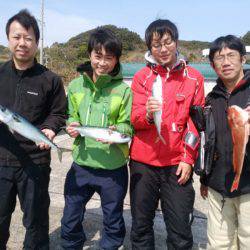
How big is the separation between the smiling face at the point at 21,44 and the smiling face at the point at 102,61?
661 millimetres

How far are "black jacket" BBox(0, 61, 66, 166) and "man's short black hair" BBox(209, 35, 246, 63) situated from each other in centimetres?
178

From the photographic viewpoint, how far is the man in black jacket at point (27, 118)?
12.8ft

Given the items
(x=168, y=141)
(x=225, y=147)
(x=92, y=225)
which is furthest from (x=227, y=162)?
(x=92, y=225)

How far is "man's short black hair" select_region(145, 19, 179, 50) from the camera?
3932mm

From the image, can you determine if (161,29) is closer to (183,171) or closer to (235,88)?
(235,88)

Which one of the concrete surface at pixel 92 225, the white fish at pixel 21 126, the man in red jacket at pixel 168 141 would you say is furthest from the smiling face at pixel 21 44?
the concrete surface at pixel 92 225

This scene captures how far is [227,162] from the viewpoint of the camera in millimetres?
3736

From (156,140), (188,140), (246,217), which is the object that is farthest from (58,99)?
(246,217)

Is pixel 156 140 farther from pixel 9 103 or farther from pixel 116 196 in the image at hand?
pixel 9 103

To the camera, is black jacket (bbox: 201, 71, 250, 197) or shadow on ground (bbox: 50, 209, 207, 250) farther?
shadow on ground (bbox: 50, 209, 207, 250)

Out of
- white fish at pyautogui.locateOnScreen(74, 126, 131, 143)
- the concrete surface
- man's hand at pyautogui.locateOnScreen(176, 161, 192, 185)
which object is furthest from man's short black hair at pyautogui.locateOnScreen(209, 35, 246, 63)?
the concrete surface

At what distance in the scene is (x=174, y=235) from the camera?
3965 mm

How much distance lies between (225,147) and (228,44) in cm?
105

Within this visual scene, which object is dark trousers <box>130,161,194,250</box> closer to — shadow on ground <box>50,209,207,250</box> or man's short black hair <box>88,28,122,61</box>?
shadow on ground <box>50,209,207,250</box>
